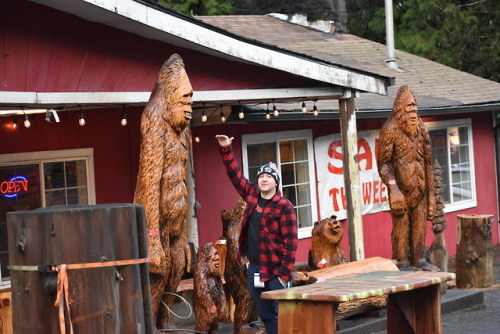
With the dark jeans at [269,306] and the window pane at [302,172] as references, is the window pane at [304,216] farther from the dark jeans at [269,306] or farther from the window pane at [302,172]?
the dark jeans at [269,306]

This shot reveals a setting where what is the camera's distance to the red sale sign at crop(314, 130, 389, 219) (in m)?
15.2

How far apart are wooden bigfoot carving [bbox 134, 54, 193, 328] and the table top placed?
4.81ft

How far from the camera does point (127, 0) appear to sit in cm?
910

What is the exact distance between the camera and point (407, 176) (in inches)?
439

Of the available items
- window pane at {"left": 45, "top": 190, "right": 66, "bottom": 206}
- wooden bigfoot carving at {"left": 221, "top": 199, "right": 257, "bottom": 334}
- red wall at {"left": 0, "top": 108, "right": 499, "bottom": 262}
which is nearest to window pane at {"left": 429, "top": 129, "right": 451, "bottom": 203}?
red wall at {"left": 0, "top": 108, "right": 499, "bottom": 262}

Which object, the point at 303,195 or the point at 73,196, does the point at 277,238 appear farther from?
the point at 303,195

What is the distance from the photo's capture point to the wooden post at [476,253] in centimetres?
1359

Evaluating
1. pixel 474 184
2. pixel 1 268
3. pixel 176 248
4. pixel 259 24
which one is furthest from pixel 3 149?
pixel 474 184

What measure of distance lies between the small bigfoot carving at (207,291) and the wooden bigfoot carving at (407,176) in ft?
10.5

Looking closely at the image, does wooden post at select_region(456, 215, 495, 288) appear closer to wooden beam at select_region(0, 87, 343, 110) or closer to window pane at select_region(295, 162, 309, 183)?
window pane at select_region(295, 162, 309, 183)

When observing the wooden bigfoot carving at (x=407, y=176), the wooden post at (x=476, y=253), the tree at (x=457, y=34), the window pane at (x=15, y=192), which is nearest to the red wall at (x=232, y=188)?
the wooden post at (x=476, y=253)

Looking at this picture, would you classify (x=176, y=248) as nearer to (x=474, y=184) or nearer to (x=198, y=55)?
(x=198, y=55)

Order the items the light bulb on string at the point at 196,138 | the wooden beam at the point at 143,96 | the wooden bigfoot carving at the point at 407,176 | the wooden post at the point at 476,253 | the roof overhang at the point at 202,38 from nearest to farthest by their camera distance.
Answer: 1. the wooden beam at the point at 143,96
2. the roof overhang at the point at 202,38
3. the wooden bigfoot carving at the point at 407,176
4. the light bulb on string at the point at 196,138
5. the wooden post at the point at 476,253

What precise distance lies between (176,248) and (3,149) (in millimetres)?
3651
